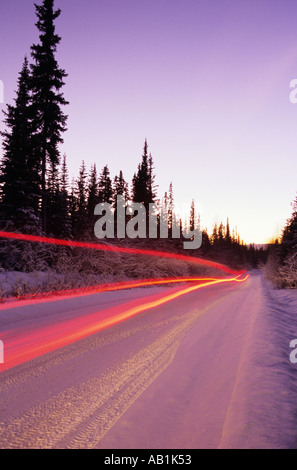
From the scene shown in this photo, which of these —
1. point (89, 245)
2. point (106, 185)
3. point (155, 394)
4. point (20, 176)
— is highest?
point (106, 185)

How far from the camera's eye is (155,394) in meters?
3.34

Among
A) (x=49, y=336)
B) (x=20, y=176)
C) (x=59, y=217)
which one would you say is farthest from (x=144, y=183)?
(x=49, y=336)

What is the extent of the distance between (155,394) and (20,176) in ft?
66.1

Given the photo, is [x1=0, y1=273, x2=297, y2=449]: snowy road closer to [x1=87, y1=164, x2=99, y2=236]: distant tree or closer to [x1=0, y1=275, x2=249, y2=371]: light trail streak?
[x1=0, y1=275, x2=249, y2=371]: light trail streak

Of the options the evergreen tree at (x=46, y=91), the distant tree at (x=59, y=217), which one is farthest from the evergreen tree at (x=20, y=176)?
the distant tree at (x=59, y=217)

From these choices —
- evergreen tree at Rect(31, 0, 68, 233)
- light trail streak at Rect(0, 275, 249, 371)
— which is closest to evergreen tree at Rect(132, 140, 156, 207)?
evergreen tree at Rect(31, 0, 68, 233)

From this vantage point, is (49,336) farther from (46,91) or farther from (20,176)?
(46,91)

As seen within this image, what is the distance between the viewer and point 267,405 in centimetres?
283

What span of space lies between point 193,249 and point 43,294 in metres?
46.7

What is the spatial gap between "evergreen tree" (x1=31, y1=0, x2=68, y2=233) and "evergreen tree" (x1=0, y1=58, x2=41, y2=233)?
2.22 ft

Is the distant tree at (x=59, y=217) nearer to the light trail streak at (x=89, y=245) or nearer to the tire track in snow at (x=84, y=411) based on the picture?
the light trail streak at (x=89, y=245)

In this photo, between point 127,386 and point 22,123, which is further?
point 22,123
